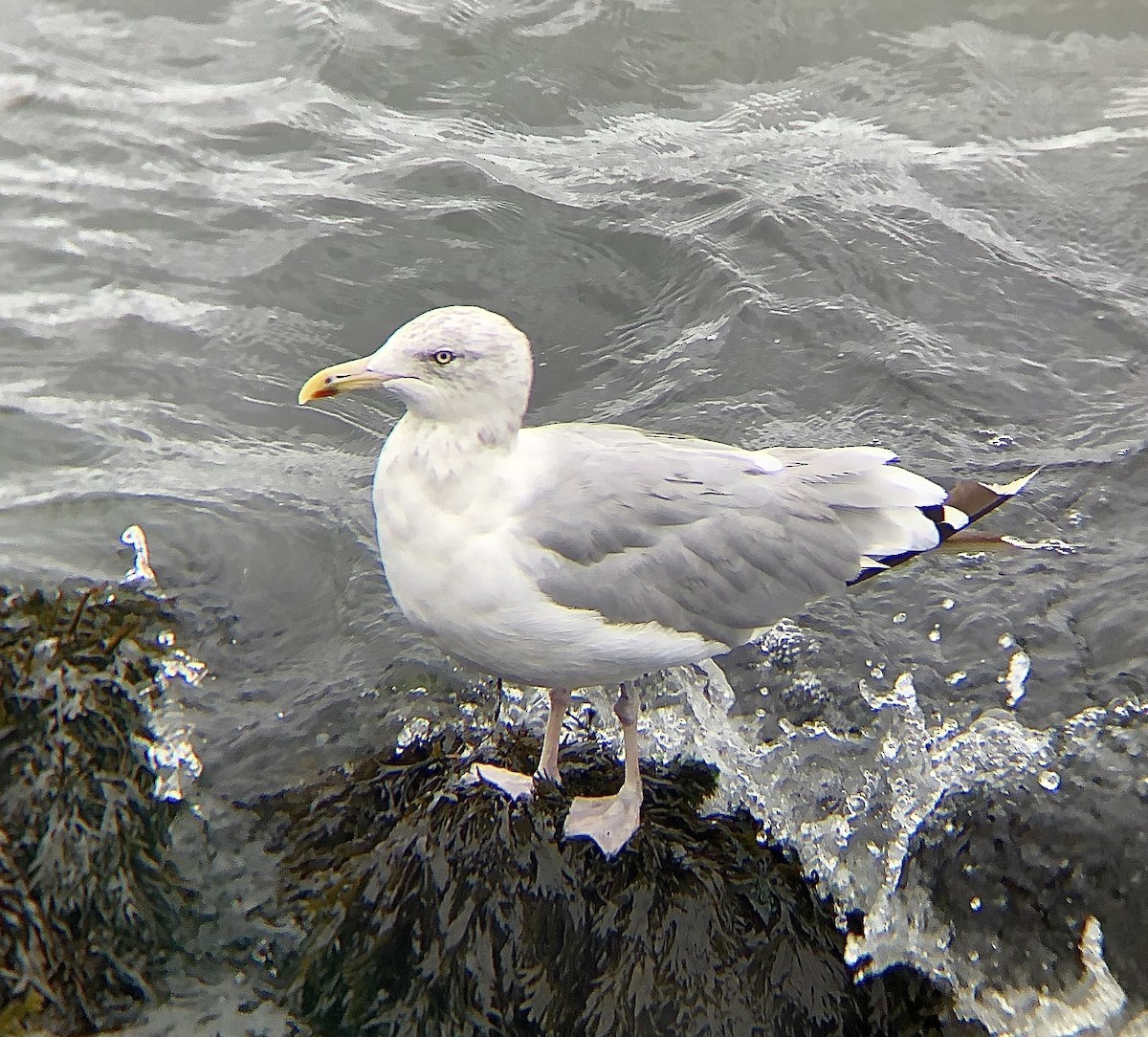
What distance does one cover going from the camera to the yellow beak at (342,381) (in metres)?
4.01

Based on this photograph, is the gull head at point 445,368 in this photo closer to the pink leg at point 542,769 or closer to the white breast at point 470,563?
the white breast at point 470,563

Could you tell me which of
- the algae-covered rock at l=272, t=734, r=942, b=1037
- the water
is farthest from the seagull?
the water

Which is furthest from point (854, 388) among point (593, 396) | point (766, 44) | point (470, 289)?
point (766, 44)

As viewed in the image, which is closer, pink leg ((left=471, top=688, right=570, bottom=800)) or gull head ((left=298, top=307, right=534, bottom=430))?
gull head ((left=298, top=307, right=534, bottom=430))

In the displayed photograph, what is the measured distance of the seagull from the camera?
405cm

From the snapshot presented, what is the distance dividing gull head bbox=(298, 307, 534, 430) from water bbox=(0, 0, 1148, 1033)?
4.73 feet

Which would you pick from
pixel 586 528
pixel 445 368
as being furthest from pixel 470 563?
pixel 445 368

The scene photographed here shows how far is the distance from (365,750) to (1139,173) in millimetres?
6063

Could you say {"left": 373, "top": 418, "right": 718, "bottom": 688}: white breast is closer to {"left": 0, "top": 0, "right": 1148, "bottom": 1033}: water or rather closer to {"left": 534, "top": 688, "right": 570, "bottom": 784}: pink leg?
{"left": 534, "top": 688, "right": 570, "bottom": 784}: pink leg

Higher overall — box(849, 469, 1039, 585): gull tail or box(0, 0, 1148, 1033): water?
box(849, 469, 1039, 585): gull tail

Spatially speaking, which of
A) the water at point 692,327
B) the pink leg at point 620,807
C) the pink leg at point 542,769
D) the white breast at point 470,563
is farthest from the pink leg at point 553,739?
the white breast at point 470,563

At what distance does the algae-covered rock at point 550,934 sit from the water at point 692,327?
23 centimetres

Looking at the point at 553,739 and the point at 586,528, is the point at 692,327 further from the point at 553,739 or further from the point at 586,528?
the point at 586,528

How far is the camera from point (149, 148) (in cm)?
866
